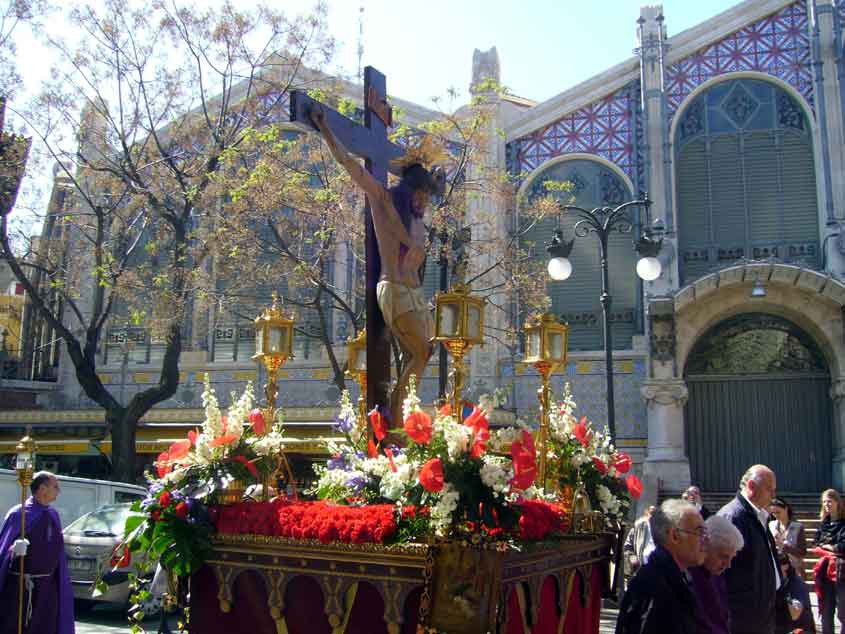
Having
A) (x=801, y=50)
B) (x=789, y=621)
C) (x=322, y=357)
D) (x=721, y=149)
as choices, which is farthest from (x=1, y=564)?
(x=801, y=50)

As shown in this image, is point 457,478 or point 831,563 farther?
point 831,563

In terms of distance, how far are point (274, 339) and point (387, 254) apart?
1.87m

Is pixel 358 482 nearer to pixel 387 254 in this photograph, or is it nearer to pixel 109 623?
A: pixel 387 254

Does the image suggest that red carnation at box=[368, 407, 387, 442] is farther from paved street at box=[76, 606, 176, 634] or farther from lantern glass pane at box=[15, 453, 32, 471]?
paved street at box=[76, 606, 176, 634]

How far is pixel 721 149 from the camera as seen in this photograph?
22.7 metres

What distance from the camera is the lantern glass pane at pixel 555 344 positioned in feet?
25.6

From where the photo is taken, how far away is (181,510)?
584 cm

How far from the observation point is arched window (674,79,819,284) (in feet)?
72.3

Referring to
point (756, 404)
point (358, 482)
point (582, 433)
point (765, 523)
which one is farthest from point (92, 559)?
point (756, 404)

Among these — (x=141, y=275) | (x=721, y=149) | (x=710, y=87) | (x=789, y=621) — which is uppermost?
(x=710, y=87)

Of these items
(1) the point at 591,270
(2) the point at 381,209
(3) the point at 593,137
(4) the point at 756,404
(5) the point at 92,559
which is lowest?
(5) the point at 92,559


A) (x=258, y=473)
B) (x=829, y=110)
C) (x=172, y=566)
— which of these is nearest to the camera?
(x=172, y=566)

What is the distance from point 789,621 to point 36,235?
17568 millimetres

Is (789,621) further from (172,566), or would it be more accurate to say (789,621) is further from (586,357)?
(586,357)
